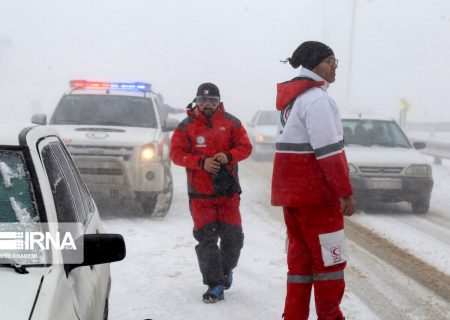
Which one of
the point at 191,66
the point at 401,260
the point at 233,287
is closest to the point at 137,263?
the point at 233,287

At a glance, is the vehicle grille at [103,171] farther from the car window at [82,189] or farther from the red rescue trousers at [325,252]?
the red rescue trousers at [325,252]

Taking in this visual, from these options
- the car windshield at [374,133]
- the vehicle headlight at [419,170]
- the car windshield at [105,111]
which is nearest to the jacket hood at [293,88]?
the car windshield at [105,111]

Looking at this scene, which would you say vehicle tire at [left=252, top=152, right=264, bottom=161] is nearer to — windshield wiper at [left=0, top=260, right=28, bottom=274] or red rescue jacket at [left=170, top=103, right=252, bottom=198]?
red rescue jacket at [left=170, top=103, right=252, bottom=198]

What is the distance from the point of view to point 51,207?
8.43 feet

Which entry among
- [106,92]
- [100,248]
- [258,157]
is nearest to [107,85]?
[106,92]

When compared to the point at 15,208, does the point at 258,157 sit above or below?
below

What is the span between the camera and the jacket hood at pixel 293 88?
3955 millimetres

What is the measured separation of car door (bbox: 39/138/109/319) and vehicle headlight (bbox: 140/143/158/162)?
4.93m

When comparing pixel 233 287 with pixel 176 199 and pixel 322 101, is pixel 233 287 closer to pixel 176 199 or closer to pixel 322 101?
pixel 322 101

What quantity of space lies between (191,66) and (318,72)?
69236 millimetres

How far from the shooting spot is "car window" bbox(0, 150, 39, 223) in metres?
2.55

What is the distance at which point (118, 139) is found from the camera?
28.3ft

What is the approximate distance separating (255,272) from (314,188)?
8.46 feet

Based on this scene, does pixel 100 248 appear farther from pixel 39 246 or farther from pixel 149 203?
pixel 149 203
